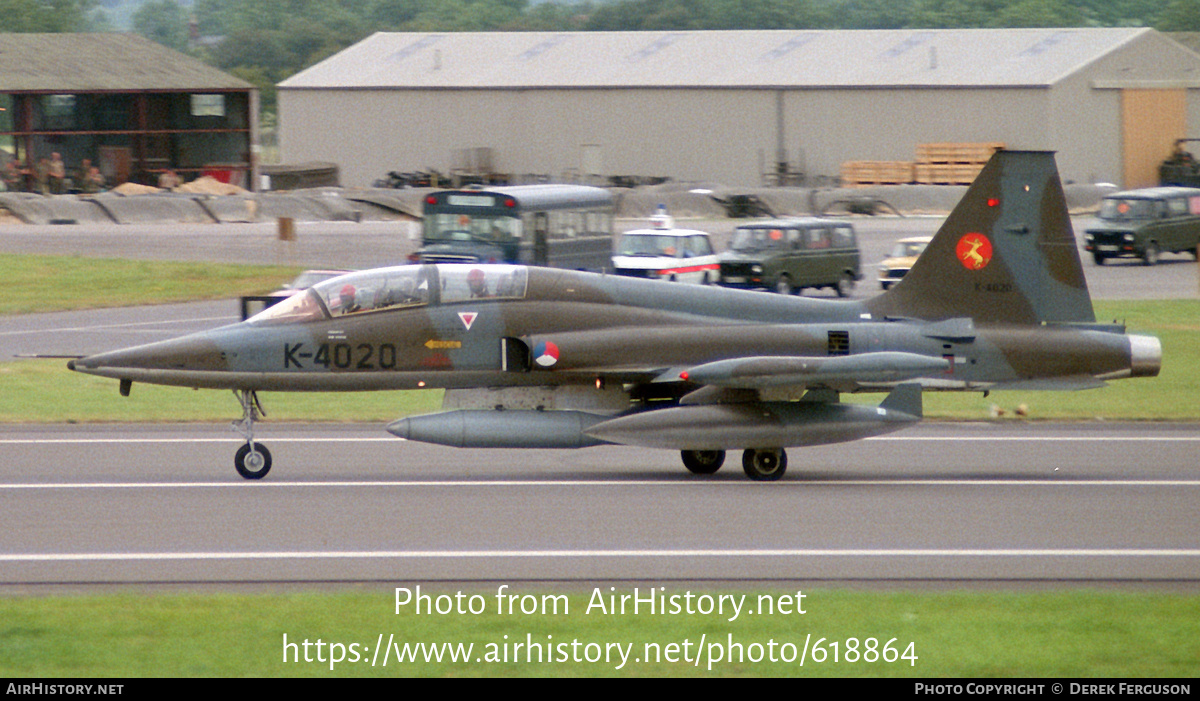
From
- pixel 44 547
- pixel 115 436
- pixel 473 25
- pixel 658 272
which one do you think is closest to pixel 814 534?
pixel 44 547

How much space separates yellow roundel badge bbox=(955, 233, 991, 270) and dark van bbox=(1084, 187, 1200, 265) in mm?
30376

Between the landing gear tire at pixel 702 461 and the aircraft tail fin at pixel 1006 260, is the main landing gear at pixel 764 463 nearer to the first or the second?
the landing gear tire at pixel 702 461

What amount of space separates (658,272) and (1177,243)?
18876mm

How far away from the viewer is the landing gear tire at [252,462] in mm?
15688

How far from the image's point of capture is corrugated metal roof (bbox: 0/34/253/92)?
70.1 m

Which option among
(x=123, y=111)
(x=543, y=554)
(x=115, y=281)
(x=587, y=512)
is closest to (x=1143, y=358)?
(x=587, y=512)

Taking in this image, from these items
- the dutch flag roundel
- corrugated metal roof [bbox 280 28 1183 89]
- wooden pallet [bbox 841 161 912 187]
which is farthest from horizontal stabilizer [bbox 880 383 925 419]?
corrugated metal roof [bbox 280 28 1183 89]

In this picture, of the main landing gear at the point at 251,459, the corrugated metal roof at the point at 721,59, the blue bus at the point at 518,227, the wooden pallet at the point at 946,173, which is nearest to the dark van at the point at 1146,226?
the wooden pallet at the point at 946,173

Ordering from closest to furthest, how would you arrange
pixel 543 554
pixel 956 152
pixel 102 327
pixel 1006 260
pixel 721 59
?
pixel 543 554, pixel 1006 260, pixel 102 327, pixel 956 152, pixel 721 59

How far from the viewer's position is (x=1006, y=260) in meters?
17.0

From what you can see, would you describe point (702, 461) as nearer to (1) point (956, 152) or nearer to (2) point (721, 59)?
(1) point (956, 152)

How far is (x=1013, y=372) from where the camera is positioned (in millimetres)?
16641

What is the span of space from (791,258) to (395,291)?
74.1 feet
